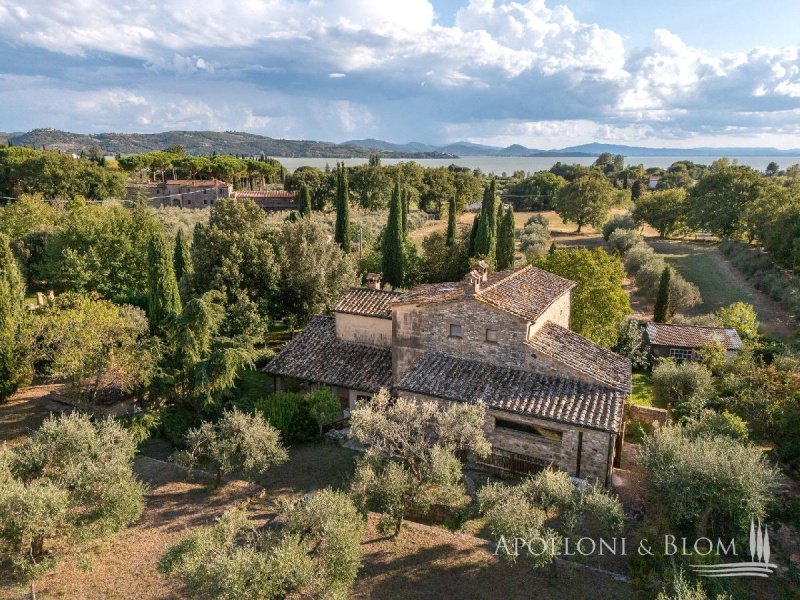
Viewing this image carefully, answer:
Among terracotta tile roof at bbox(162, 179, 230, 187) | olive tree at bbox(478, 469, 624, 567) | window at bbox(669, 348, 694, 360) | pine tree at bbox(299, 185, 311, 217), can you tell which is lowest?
window at bbox(669, 348, 694, 360)

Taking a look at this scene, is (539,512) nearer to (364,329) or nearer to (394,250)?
(364,329)

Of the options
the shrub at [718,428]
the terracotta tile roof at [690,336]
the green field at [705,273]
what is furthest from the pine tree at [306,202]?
the shrub at [718,428]

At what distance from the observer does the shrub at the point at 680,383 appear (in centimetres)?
2121

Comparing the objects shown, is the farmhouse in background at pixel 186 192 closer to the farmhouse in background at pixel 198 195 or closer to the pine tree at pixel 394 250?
the farmhouse in background at pixel 198 195

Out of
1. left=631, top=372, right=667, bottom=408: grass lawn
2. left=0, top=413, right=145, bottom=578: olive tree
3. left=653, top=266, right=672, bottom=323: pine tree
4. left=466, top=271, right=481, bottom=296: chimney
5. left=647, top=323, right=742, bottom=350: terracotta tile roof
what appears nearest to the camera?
left=0, top=413, right=145, bottom=578: olive tree

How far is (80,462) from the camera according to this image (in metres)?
12.3

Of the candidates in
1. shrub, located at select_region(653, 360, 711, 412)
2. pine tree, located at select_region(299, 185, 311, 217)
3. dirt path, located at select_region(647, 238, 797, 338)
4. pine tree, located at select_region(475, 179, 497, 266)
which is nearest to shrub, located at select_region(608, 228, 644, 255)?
dirt path, located at select_region(647, 238, 797, 338)

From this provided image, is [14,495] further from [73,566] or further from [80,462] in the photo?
[73,566]

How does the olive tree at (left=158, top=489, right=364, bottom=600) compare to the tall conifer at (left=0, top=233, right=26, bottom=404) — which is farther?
the tall conifer at (left=0, top=233, right=26, bottom=404)

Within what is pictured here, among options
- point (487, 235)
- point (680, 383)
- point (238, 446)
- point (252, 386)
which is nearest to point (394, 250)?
point (487, 235)

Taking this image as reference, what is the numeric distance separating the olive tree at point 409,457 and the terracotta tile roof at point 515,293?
479 centimetres

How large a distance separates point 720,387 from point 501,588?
14.9 meters

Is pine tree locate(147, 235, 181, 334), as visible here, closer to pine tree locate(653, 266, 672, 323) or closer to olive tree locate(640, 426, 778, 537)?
olive tree locate(640, 426, 778, 537)

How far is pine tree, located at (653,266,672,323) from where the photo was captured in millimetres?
36625
